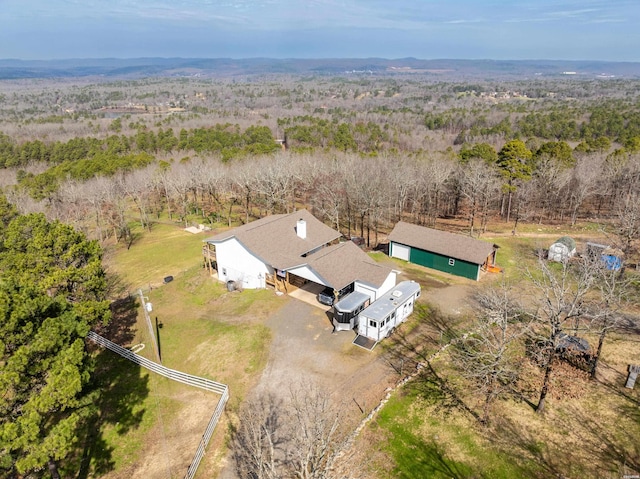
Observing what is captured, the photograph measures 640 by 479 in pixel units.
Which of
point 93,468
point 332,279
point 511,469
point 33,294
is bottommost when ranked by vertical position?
point 93,468

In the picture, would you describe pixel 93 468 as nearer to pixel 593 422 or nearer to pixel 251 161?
pixel 593 422

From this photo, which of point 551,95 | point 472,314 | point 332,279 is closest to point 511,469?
point 472,314

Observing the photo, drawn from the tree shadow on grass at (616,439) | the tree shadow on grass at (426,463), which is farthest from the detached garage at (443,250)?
the tree shadow on grass at (426,463)

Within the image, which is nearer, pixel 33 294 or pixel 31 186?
pixel 33 294

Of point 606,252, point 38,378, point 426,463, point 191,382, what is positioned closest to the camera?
point 38,378

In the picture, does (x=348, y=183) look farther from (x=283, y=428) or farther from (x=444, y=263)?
(x=283, y=428)

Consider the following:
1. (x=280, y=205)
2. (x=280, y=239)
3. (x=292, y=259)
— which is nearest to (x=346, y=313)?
(x=292, y=259)
